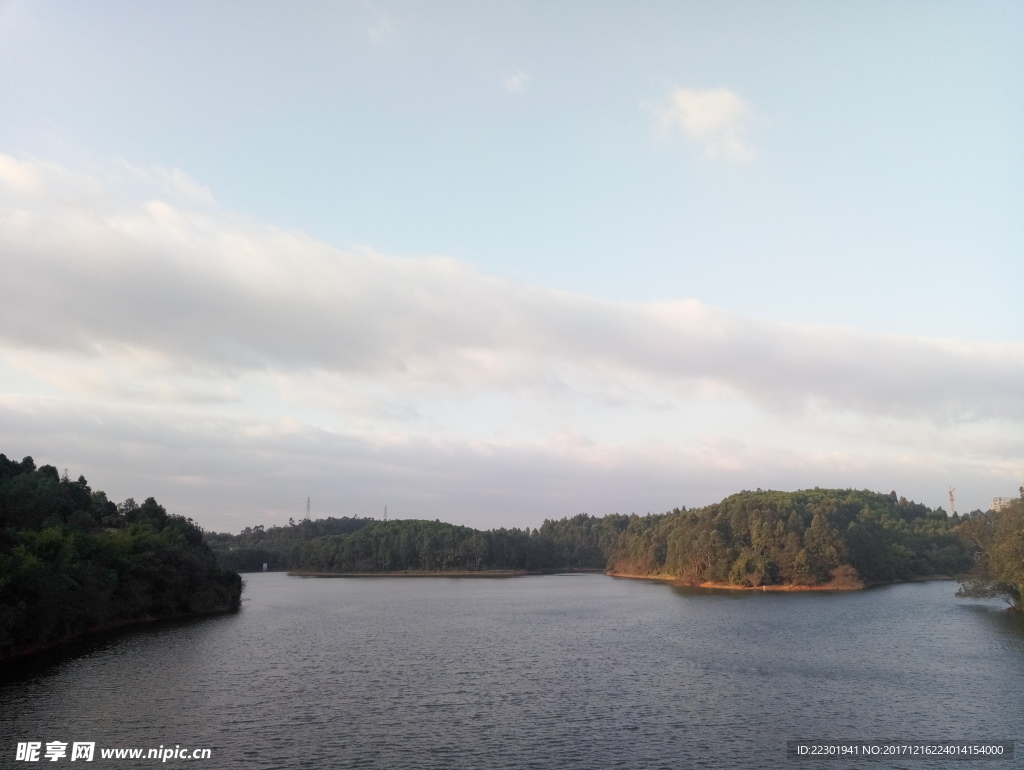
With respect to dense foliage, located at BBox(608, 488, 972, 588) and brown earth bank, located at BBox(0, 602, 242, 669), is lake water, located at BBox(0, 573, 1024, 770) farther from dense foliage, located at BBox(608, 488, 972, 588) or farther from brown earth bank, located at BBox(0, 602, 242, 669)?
dense foliage, located at BBox(608, 488, 972, 588)

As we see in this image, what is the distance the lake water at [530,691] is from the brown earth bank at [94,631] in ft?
7.37

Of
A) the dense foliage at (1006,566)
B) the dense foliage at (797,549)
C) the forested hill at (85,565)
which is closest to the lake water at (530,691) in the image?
the forested hill at (85,565)

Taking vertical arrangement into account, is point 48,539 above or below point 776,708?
above

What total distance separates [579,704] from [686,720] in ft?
22.6

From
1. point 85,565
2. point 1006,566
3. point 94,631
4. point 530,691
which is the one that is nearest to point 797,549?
point 1006,566

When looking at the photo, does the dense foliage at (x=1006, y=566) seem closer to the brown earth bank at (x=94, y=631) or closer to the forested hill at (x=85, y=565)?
the forested hill at (x=85, y=565)

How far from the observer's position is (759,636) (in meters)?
73.3

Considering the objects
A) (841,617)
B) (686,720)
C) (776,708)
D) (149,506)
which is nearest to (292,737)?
(686,720)

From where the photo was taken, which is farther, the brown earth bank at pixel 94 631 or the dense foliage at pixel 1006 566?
the dense foliage at pixel 1006 566

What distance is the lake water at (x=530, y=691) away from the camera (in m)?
34.9

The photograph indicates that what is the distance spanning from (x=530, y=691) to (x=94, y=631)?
55.3 m

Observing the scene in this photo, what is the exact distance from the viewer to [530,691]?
47125 millimetres

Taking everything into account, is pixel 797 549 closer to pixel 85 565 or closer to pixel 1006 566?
pixel 1006 566

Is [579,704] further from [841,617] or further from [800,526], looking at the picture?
[800,526]
